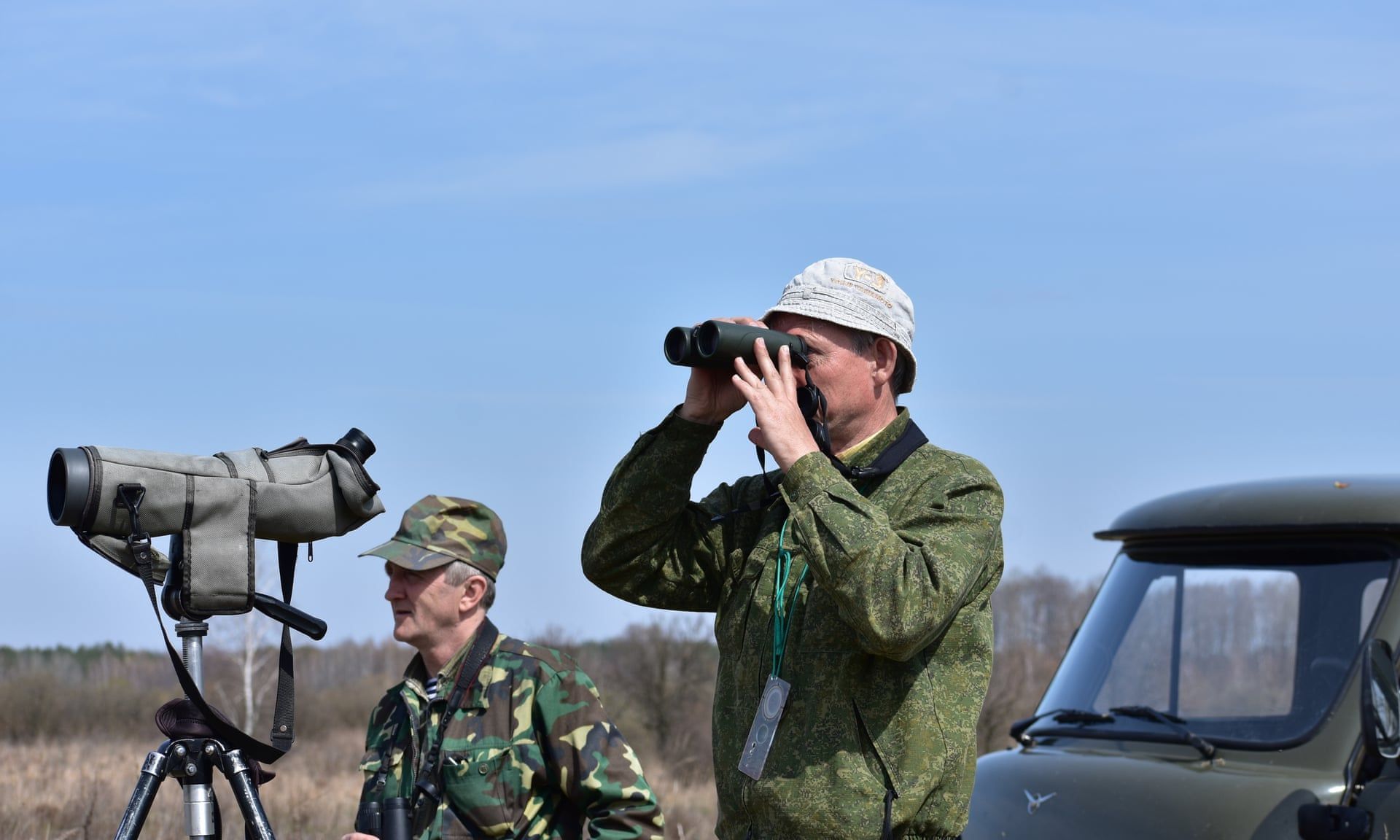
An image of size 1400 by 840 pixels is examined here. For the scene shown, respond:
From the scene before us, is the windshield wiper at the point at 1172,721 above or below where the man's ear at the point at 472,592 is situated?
below

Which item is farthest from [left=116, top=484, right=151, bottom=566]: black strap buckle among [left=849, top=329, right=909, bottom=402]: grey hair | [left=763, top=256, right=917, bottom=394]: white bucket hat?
[left=849, top=329, right=909, bottom=402]: grey hair

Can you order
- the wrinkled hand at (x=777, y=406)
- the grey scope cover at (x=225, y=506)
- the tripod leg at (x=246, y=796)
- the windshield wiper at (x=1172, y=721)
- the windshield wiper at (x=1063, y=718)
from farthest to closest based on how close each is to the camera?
the windshield wiper at (x=1063, y=718), the windshield wiper at (x=1172, y=721), the tripod leg at (x=246, y=796), the grey scope cover at (x=225, y=506), the wrinkled hand at (x=777, y=406)

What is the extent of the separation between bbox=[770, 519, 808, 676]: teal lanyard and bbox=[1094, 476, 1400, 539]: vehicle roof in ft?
8.93

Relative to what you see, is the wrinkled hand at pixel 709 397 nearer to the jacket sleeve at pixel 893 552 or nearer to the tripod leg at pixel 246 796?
the jacket sleeve at pixel 893 552

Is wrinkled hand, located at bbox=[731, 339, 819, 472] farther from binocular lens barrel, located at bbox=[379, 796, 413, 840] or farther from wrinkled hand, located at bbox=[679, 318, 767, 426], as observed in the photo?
binocular lens barrel, located at bbox=[379, 796, 413, 840]

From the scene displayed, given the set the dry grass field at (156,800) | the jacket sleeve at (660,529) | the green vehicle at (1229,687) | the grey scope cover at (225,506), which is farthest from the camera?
the dry grass field at (156,800)

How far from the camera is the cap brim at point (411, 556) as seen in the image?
4.56 meters

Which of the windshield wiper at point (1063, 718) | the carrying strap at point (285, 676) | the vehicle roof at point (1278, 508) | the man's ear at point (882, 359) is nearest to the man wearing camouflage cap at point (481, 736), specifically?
the carrying strap at point (285, 676)

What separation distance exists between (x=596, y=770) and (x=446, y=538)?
90cm

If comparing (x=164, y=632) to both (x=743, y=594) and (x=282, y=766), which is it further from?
(x=282, y=766)

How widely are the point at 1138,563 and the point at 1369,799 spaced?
1.50 metres

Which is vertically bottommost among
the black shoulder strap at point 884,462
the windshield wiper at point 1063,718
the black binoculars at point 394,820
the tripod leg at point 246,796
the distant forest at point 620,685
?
the distant forest at point 620,685

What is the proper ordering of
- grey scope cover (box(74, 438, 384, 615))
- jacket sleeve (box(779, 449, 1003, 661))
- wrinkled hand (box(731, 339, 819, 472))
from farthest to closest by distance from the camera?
grey scope cover (box(74, 438, 384, 615)) → wrinkled hand (box(731, 339, 819, 472)) → jacket sleeve (box(779, 449, 1003, 661))

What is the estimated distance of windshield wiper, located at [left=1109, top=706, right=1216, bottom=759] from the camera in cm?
527
